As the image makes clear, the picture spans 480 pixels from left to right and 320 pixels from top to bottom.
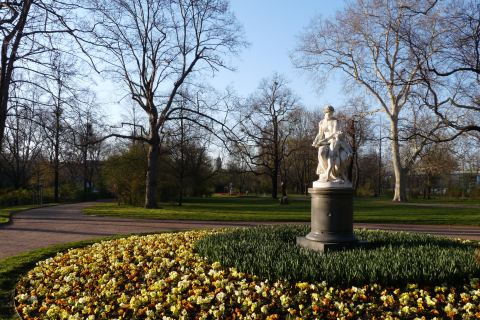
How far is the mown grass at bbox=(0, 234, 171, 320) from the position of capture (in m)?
6.51

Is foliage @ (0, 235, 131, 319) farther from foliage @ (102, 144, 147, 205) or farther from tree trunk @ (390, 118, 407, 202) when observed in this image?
tree trunk @ (390, 118, 407, 202)

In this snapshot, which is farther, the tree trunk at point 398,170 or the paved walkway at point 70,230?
the tree trunk at point 398,170

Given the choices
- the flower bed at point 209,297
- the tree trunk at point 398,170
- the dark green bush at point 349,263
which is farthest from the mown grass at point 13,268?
the tree trunk at point 398,170

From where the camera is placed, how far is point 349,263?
688 cm

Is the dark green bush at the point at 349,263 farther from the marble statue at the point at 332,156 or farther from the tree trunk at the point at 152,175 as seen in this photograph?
the tree trunk at the point at 152,175

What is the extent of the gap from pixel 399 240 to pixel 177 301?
243 inches

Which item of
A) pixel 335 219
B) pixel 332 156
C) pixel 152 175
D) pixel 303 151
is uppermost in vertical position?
pixel 303 151

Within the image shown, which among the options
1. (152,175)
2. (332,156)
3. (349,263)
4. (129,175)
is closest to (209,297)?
(349,263)

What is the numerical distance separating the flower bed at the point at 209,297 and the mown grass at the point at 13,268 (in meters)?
0.18

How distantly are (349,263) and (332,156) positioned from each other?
3.04 meters

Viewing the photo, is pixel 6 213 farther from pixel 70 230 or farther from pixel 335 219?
pixel 335 219

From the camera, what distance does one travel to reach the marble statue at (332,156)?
9.20m

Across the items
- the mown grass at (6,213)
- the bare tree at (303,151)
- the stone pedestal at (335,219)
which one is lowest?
the mown grass at (6,213)

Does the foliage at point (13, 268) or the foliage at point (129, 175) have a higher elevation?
the foliage at point (129, 175)
